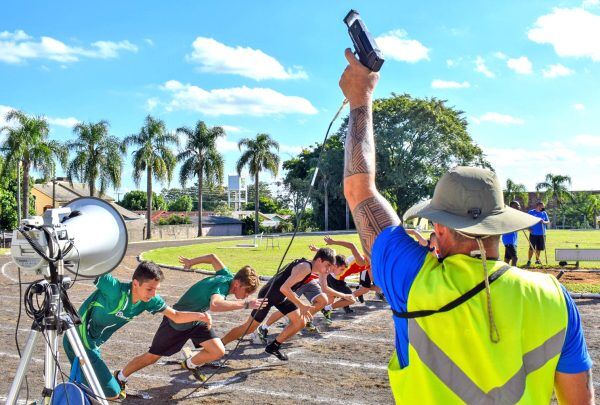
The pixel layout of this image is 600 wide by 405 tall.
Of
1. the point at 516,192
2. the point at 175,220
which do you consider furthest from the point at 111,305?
the point at 516,192

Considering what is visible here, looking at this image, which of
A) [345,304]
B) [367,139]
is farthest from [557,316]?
[345,304]

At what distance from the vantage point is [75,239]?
3.83 m

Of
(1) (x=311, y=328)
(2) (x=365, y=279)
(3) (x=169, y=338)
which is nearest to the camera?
(3) (x=169, y=338)

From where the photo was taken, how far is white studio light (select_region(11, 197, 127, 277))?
11.9 ft

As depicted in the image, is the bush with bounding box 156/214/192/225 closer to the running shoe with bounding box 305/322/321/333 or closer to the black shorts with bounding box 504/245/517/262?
the black shorts with bounding box 504/245/517/262

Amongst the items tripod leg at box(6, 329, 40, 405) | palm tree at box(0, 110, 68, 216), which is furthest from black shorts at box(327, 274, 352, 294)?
palm tree at box(0, 110, 68, 216)

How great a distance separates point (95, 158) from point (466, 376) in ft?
153

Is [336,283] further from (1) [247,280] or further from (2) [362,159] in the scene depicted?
(2) [362,159]

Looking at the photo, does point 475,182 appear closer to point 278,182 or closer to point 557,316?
point 557,316

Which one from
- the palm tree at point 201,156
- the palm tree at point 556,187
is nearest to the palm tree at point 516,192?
the palm tree at point 556,187

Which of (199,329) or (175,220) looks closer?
(199,329)

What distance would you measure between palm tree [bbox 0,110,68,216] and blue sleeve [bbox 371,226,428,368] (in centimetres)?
4093

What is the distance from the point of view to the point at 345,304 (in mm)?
10398

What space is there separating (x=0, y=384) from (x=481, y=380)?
6135 mm
